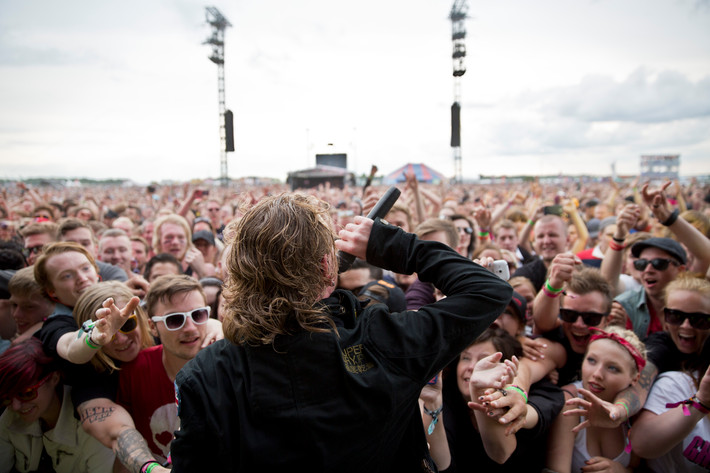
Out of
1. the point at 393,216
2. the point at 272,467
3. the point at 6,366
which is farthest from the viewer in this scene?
the point at 393,216

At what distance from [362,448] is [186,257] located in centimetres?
350

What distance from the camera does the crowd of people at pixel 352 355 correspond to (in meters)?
1.04

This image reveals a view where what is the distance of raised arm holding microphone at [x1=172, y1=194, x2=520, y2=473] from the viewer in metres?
1.02

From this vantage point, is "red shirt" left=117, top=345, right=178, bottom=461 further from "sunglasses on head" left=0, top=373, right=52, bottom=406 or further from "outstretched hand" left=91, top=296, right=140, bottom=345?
"outstretched hand" left=91, top=296, right=140, bottom=345

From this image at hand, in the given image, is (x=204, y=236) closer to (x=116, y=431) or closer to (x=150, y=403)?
(x=150, y=403)

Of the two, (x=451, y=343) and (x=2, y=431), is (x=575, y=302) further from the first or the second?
(x=2, y=431)

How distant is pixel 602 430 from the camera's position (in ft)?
6.69

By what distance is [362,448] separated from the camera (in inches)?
42.6

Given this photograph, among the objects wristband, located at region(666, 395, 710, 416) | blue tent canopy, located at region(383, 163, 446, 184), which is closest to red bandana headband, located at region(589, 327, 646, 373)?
wristband, located at region(666, 395, 710, 416)

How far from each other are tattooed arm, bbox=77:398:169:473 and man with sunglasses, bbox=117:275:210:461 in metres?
0.13

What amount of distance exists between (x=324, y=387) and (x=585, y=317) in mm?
2089

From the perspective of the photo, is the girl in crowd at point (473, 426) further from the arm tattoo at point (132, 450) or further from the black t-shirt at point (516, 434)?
the arm tattoo at point (132, 450)

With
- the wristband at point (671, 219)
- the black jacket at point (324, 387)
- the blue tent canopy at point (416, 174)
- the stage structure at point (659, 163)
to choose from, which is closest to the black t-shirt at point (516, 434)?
the black jacket at point (324, 387)

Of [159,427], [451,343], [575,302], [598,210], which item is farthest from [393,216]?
[598,210]
